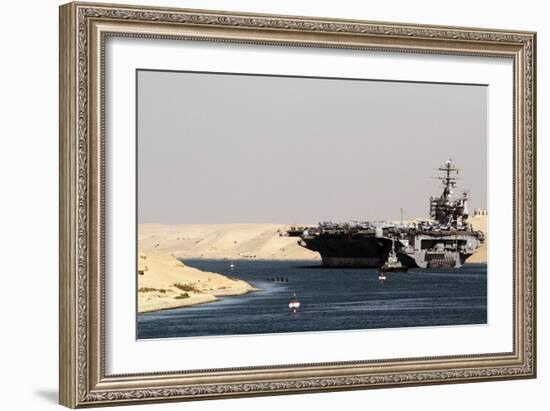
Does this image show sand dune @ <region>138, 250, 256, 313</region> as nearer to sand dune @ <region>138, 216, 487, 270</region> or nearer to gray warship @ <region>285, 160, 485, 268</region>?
sand dune @ <region>138, 216, 487, 270</region>

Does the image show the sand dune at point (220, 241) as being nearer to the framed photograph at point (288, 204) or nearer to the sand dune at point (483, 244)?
the framed photograph at point (288, 204)

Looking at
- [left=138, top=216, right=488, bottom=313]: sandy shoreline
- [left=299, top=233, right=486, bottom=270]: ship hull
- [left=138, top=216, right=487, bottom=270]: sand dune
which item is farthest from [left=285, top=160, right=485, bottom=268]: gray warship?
[left=138, top=216, right=488, bottom=313]: sandy shoreline

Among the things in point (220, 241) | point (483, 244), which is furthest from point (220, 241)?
point (483, 244)

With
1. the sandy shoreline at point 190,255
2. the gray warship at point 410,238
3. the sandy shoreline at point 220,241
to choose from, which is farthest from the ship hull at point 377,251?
the sandy shoreline at point 190,255

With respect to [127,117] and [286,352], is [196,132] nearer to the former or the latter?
[127,117]

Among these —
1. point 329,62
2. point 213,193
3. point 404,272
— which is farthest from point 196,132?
point 404,272

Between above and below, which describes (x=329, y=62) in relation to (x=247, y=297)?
above

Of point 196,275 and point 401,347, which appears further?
point 401,347

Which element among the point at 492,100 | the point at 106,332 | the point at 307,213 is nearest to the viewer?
→ the point at 106,332

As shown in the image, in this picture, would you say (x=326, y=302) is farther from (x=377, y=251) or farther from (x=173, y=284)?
(x=173, y=284)
